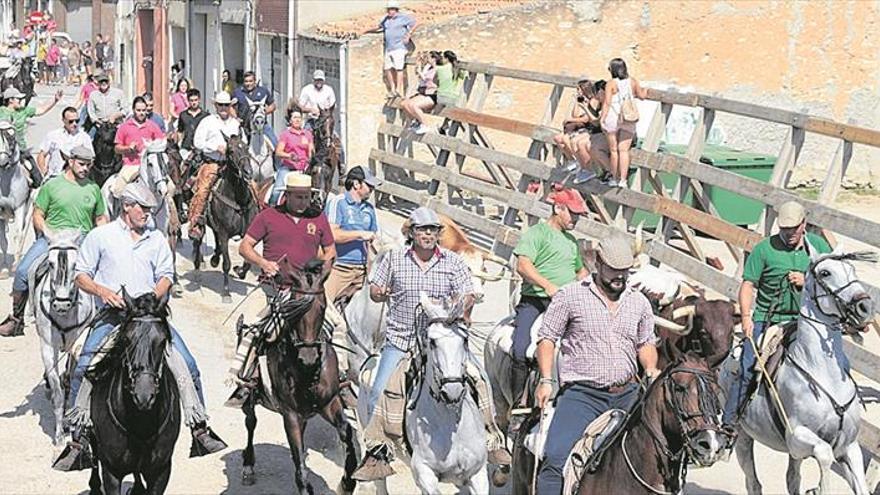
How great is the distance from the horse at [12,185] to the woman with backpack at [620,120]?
7.66 m

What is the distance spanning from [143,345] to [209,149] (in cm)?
1020

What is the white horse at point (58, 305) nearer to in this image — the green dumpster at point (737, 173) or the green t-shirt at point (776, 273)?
the green t-shirt at point (776, 273)

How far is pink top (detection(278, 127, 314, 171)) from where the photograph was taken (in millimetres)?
18875

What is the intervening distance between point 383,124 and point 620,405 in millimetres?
16438

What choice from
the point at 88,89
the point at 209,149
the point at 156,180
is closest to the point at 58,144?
the point at 156,180

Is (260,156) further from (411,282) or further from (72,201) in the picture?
(411,282)

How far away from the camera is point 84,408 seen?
921cm

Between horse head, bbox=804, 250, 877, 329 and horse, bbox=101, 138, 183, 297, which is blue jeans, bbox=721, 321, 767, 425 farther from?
horse, bbox=101, 138, 183, 297

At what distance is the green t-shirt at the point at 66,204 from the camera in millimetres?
11836

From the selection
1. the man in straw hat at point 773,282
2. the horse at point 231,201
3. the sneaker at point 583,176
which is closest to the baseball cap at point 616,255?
the man in straw hat at point 773,282

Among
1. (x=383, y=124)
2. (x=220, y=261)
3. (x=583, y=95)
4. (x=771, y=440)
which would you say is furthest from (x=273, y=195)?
(x=771, y=440)

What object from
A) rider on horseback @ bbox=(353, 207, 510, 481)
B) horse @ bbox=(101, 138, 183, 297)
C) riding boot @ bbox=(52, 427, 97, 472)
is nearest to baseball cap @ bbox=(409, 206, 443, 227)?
rider on horseback @ bbox=(353, 207, 510, 481)

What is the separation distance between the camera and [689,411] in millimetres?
6668

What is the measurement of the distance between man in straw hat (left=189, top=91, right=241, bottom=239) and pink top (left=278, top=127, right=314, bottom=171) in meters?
0.69
